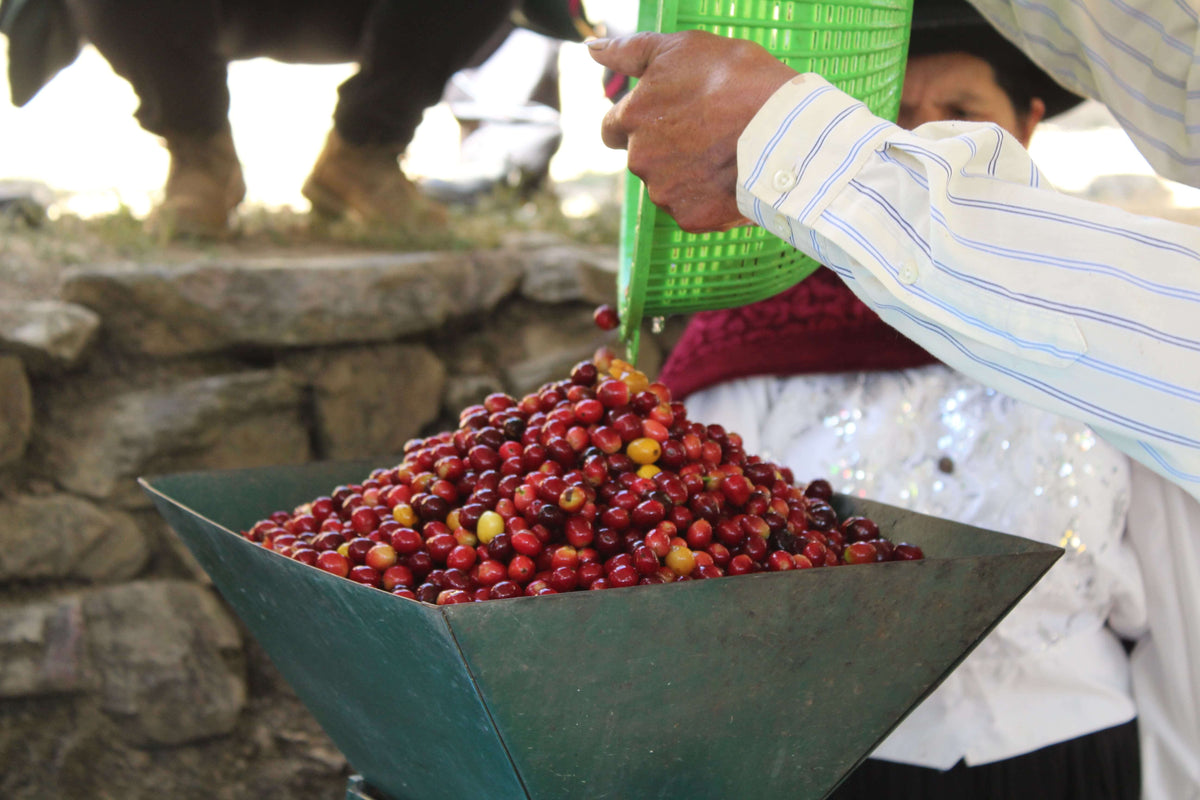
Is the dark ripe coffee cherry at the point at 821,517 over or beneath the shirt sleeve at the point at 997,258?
beneath

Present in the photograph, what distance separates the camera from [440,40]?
2338 millimetres

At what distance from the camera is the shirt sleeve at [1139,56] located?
3.68ft

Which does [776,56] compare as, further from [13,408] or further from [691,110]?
[13,408]

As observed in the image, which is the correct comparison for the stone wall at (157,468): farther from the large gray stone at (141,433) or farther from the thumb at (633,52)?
the thumb at (633,52)

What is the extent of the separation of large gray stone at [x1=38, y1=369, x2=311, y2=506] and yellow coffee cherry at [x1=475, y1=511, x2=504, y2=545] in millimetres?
1416

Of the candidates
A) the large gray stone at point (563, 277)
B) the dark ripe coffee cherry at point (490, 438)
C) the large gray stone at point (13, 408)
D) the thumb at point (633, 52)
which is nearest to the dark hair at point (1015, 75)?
the thumb at point (633, 52)

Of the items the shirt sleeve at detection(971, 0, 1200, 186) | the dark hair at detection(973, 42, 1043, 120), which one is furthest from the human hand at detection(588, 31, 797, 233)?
the dark hair at detection(973, 42, 1043, 120)

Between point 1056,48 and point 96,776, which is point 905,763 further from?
point 96,776

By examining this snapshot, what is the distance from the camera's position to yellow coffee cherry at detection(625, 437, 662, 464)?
994 mm

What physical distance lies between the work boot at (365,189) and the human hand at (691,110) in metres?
1.69

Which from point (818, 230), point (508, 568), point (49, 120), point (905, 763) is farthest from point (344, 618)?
point (49, 120)

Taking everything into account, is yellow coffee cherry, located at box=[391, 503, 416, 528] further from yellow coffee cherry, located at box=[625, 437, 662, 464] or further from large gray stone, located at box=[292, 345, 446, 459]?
large gray stone, located at box=[292, 345, 446, 459]

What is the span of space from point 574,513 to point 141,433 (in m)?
1.49

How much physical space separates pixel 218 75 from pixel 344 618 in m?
1.74
